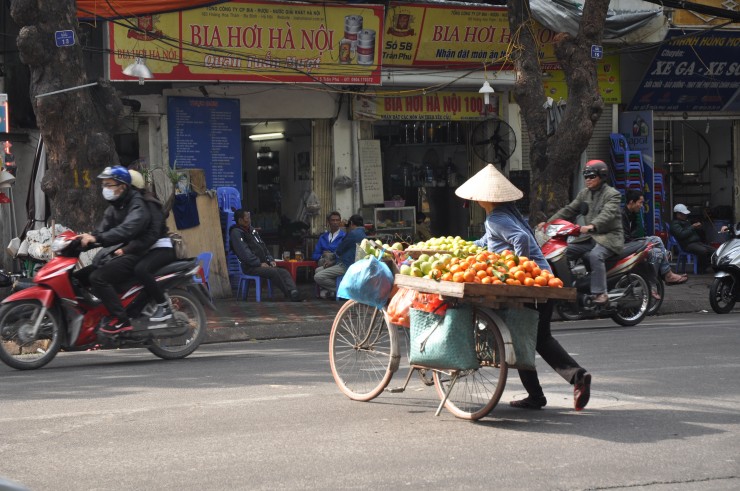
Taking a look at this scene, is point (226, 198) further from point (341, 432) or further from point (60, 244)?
point (341, 432)

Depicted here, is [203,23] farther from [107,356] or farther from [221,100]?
[107,356]

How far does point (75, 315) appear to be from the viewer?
9.81m

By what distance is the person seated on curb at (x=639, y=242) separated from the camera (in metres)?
13.4

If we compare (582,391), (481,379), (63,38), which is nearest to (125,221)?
(63,38)

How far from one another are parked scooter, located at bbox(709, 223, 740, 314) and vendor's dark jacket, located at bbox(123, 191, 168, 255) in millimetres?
8433

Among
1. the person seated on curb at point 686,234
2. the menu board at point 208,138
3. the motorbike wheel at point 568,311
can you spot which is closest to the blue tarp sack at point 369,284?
the motorbike wheel at point 568,311

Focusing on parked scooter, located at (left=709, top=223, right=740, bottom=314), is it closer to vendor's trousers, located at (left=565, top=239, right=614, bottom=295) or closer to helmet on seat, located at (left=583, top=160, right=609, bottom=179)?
vendor's trousers, located at (left=565, top=239, right=614, bottom=295)

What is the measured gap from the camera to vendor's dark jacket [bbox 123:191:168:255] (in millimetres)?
9938

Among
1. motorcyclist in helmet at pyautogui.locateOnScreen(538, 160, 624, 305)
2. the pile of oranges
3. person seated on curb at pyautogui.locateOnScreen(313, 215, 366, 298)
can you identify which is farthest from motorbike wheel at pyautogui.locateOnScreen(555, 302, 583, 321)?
the pile of oranges

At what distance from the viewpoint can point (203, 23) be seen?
1664 centimetres

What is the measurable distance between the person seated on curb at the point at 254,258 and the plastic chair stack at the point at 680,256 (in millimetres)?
8278

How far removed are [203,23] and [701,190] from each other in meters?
12.7

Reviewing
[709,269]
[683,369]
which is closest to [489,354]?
[683,369]

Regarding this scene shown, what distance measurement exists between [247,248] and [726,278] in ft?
23.1
